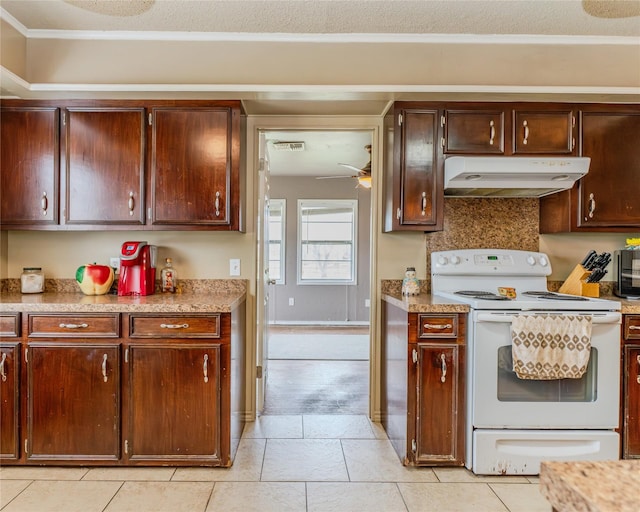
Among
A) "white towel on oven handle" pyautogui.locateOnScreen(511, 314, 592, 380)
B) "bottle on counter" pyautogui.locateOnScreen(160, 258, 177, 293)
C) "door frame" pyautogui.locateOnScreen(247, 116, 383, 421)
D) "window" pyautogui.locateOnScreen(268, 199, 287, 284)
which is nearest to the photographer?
"white towel on oven handle" pyautogui.locateOnScreen(511, 314, 592, 380)

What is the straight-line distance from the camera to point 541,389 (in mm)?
2115

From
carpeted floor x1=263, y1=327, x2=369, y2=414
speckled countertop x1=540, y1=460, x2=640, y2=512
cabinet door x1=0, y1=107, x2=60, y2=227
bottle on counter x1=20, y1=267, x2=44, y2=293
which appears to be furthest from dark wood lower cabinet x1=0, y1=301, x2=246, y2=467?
speckled countertop x1=540, y1=460, x2=640, y2=512

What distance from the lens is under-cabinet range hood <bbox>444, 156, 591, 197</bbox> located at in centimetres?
224

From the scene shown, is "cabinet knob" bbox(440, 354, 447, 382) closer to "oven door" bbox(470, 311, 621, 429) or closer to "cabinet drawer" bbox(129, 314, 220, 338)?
"oven door" bbox(470, 311, 621, 429)

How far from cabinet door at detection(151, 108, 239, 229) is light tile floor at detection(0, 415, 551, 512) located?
144 cm

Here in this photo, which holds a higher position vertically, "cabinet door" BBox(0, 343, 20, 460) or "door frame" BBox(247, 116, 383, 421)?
"door frame" BBox(247, 116, 383, 421)

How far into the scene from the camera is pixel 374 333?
9.52ft

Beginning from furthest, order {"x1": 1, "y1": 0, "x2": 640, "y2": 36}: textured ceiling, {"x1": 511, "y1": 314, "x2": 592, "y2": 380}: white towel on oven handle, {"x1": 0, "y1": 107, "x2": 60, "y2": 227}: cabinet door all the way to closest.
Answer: {"x1": 0, "y1": 107, "x2": 60, "y2": 227}: cabinet door → {"x1": 1, "y1": 0, "x2": 640, "y2": 36}: textured ceiling → {"x1": 511, "y1": 314, "x2": 592, "y2": 380}: white towel on oven handle

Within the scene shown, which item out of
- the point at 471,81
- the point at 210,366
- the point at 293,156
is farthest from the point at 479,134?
the point at 293,156

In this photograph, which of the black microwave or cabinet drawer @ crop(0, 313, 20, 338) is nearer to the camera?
cabinet drawer @ crop(0, 313, 20, 338)

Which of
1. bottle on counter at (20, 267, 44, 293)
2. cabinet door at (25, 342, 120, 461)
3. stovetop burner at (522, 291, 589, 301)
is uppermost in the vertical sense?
bottle on counter at (20, 267, 44, 293)

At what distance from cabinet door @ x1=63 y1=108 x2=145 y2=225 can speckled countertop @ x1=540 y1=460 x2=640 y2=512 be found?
2397 mm

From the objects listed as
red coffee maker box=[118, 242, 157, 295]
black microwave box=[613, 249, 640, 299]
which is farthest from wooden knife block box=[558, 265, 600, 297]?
red coffee maker box=[118, 242, 157, 295]

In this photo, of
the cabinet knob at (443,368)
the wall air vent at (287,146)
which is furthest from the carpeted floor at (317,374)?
the wall air vent at (287,146)
